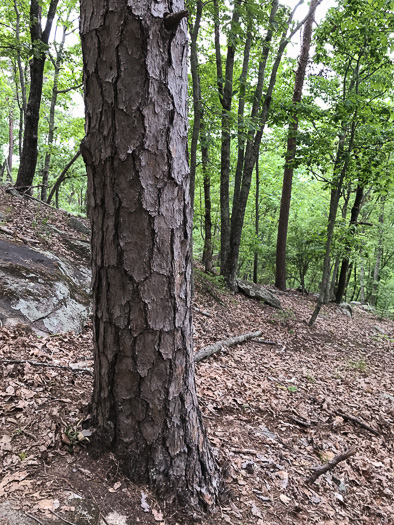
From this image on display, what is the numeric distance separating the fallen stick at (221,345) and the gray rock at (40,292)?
1746mm

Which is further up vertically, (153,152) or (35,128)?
(35,128)

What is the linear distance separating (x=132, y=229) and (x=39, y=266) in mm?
3778

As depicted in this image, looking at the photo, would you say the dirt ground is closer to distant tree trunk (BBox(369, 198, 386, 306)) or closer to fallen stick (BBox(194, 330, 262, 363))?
fallen stick (BBox(194, 330, 262, 363))

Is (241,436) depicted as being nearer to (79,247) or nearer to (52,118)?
(79,247)

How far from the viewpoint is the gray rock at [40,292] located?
3965 mm

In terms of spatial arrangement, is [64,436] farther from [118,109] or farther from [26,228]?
[26,228]

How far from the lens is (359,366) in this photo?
21.7 ft

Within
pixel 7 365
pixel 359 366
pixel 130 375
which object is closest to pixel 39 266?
pixel 7 365

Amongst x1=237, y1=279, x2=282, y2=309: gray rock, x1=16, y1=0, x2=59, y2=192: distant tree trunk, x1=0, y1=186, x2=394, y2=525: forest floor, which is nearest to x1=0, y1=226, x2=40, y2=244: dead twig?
x1=0, y1=186, x2=394, y2=525: forest floor

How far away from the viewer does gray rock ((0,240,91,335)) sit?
13.0 feet

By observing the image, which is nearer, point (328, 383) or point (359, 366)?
point (328, 383)

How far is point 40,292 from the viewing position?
4.38 m

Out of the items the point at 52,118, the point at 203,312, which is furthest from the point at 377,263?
the point at 52,118

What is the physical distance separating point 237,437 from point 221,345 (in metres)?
2.48
